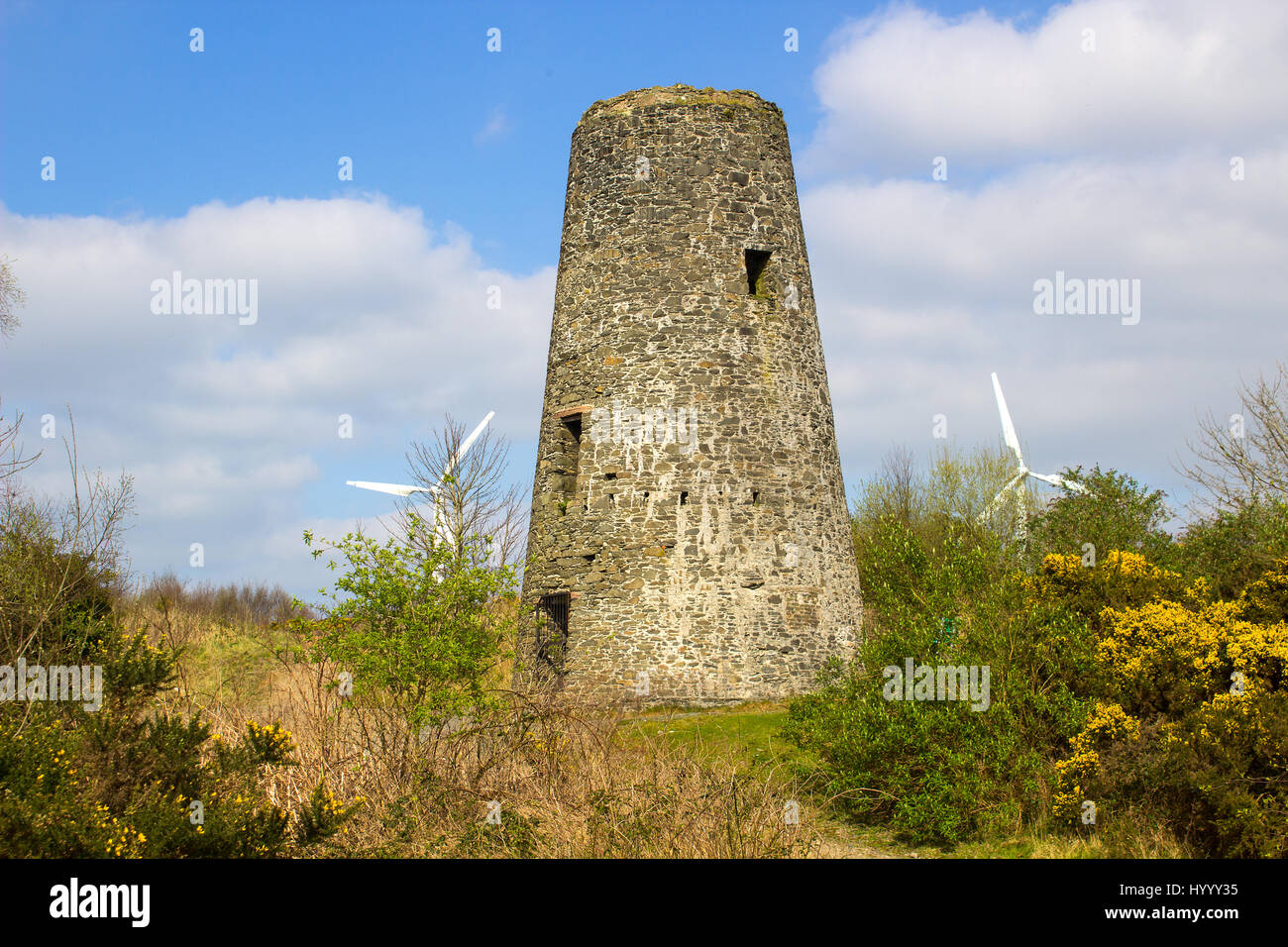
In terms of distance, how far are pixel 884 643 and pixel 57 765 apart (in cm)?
885

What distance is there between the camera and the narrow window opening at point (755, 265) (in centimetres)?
1934

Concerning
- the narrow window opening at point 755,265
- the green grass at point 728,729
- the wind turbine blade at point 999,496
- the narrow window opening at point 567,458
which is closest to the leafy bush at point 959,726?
the green grass at point 728,729

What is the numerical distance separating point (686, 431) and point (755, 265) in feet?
12.2

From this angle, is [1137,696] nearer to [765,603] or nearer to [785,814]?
[785,814]

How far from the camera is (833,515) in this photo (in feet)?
63.6

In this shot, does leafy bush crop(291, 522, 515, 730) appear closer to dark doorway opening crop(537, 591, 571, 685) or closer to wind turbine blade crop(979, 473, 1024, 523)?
dark doorway opening crop(537, 591, 571, 685)

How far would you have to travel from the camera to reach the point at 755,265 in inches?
769

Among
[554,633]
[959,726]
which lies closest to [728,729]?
[554,633]

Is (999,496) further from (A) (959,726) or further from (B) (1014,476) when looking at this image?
(A) (959,726)

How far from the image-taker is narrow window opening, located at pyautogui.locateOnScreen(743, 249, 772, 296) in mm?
19344

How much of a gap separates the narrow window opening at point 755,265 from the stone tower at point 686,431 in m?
0.04

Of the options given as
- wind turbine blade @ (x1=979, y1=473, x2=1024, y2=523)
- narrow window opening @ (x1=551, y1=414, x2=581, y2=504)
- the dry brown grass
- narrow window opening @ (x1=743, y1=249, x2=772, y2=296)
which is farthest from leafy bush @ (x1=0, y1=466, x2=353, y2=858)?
wind turbine blade @ (x1=979, y1=473, x2=1024, y2=523)
